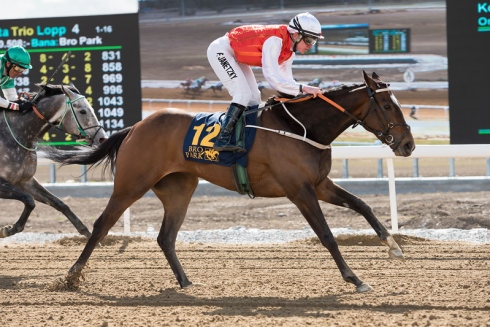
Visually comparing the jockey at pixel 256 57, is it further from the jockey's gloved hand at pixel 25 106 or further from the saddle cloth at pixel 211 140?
the jockey's gloved hand at pixel 25 106

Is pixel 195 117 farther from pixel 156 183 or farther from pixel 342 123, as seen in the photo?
pixel 342 123

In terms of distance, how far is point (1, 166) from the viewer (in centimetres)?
782

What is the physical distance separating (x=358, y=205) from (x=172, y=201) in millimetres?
1437

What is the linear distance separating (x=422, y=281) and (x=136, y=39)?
5741 millimetres

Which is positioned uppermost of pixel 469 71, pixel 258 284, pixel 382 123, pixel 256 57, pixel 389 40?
pixel 389 40

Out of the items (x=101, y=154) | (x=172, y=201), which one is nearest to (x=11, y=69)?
(x=101, y=154)

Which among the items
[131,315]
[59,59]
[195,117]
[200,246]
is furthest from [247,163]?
[59,59]

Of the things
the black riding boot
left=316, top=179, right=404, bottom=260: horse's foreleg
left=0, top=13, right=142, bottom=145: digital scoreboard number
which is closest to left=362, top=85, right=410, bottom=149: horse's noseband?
left=316, top=179, right=404, bottom=260: horse's foreleg

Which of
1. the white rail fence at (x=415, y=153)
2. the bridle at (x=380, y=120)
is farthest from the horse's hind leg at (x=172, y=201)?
the white rail fence at (x=415, y=153)

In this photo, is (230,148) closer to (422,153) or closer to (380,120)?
(380,120)

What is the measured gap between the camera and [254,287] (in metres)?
6.11

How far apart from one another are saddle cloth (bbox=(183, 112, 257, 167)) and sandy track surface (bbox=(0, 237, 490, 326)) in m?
0.93

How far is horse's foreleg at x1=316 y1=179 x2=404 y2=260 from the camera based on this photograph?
6.19m

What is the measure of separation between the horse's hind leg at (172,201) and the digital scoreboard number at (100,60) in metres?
4.07
